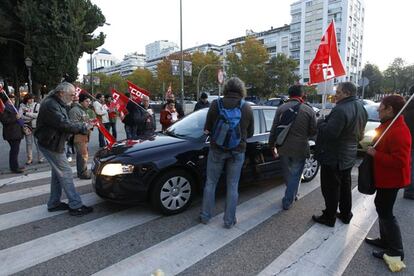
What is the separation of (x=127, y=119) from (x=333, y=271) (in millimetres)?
6242

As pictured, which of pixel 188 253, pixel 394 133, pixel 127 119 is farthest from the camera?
pixel 127 119

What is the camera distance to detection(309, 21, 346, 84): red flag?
6996 mm

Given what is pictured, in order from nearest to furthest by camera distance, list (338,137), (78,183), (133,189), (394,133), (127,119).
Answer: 1. (394,133)
2. (338,137)
3. (133,189)
4. (78,183)
5. (127,119)

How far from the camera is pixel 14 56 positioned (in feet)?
71.6

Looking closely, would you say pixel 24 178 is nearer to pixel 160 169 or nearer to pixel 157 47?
pixel 160 169

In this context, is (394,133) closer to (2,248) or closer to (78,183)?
(2,248)

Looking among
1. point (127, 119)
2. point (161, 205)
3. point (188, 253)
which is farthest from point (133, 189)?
point (127, 119)

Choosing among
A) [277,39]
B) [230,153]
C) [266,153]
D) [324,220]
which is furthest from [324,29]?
[230,153]

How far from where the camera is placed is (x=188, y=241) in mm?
3545

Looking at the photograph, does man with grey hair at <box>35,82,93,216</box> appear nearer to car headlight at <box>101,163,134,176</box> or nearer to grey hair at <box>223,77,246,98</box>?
car headlight at <box>101,163,134,176</box>

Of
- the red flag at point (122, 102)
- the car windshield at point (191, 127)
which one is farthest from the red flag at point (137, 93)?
the car windshield at point (191, 127)

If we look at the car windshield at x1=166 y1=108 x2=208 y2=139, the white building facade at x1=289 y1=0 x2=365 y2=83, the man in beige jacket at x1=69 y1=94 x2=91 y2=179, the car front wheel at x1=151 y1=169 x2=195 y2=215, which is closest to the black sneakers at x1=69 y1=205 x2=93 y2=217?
the car front wheel at x1=151 y1=169 x2=195 y2=215

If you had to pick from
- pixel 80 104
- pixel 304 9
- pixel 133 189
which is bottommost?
pixel 133 189

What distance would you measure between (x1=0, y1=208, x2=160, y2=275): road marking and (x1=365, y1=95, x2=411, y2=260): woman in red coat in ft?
9.04
